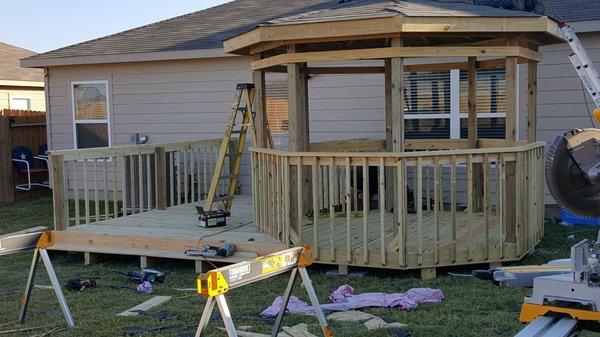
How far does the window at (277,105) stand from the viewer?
11.8m

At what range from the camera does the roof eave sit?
1194 centimetres

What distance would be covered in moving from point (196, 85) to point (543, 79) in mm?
5673

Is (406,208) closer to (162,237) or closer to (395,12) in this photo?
(395,12)

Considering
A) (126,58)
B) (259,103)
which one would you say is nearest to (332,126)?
(259,103)

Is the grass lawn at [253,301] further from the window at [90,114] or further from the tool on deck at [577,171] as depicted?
the window at [90,114]

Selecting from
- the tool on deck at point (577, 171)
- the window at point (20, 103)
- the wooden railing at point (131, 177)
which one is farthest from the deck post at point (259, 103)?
the window at point (20, 103)

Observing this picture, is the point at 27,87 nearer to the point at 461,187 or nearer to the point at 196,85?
the point at 196,85

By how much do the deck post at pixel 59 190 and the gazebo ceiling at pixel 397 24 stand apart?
260 centimetres

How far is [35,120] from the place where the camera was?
619 inches

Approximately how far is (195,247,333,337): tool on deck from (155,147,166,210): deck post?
5825 mm

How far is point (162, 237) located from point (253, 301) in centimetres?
204

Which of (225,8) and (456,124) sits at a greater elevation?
(225,8)

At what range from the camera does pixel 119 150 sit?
9.23 m

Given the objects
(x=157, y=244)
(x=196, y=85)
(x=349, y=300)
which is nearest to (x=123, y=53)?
(x=196, y=85)
